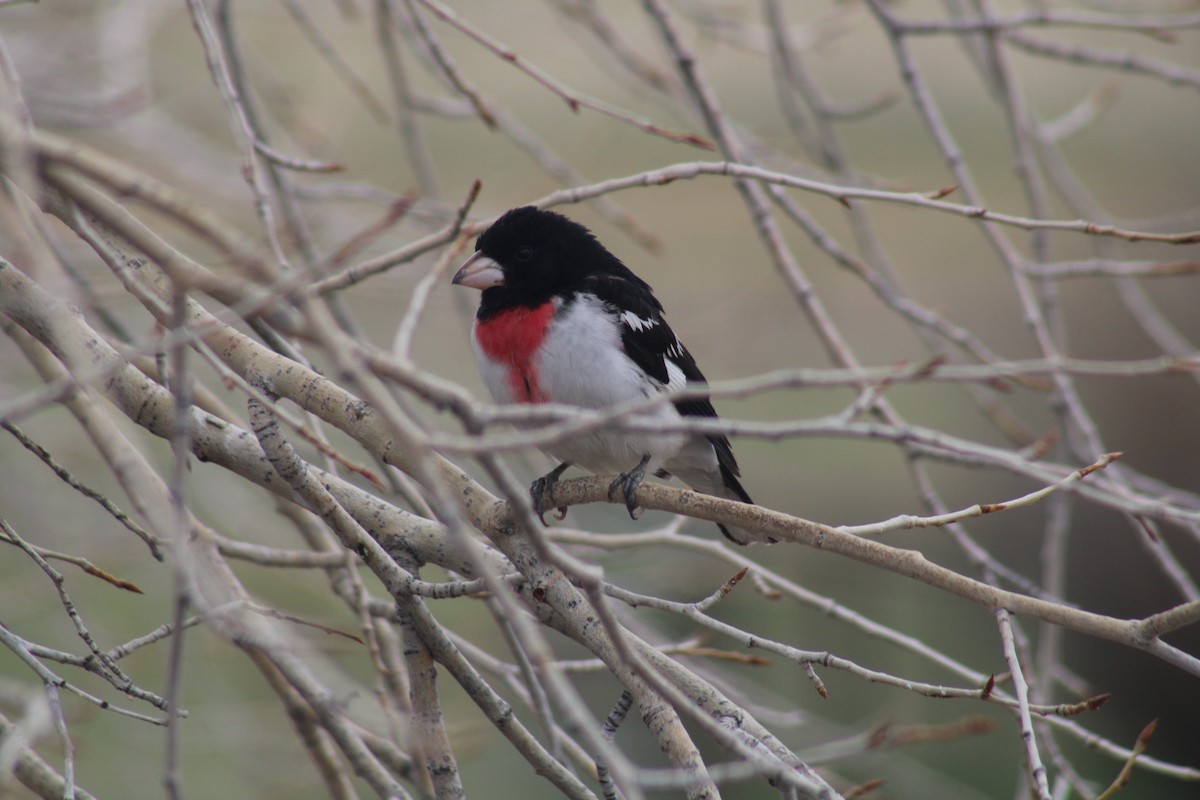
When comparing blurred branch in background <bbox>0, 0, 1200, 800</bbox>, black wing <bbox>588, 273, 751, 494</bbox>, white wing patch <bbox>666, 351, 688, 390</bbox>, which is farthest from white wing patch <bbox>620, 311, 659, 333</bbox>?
blurred branch in background <bbox>0, 0, 1200, 800</bbox>

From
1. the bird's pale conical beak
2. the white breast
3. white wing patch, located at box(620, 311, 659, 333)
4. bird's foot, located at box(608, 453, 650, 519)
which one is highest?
the bird's pale conical beak

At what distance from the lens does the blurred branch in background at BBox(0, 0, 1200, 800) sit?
5.78 feet

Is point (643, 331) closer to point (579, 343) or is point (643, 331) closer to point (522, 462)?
point (579, 343)

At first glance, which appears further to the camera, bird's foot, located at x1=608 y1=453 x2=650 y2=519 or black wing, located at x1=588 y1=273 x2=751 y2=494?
black wing, located at x1=588 y1=273 x2=751 y2=494

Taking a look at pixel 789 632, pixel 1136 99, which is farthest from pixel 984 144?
pixel 789 632

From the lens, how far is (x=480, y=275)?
3.86m

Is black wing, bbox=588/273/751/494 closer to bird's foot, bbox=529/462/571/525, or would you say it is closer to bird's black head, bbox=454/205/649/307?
bird's black head, bbox=454/205/649/307

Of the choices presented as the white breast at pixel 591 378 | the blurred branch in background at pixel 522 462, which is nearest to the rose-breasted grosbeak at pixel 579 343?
the white breast at pixel 591 378

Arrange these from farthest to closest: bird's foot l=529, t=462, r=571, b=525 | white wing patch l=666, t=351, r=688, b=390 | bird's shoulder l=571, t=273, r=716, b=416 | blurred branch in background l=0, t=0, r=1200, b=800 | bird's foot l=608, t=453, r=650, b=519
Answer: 1. white wing patch l=666, t=351, r=688, b=390
2. bird's shoulder l=571, t=273, r=716, b=416
3. bird's foot l=529, t=462, r=571, b=525
4. bird's foot l=608, t=453, r=650, b=519
5. blurred branch in background l=0, t=0, r=1200, b=800

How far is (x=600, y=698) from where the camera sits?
729cm

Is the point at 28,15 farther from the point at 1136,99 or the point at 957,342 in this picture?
the point at 1136,99

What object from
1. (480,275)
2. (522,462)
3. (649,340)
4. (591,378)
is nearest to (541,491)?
(591,378)

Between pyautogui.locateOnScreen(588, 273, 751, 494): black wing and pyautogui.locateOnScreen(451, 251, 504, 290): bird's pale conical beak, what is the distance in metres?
0.32

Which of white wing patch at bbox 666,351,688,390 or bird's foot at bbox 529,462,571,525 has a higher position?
white wing patch at bbox 666,351,688,390
